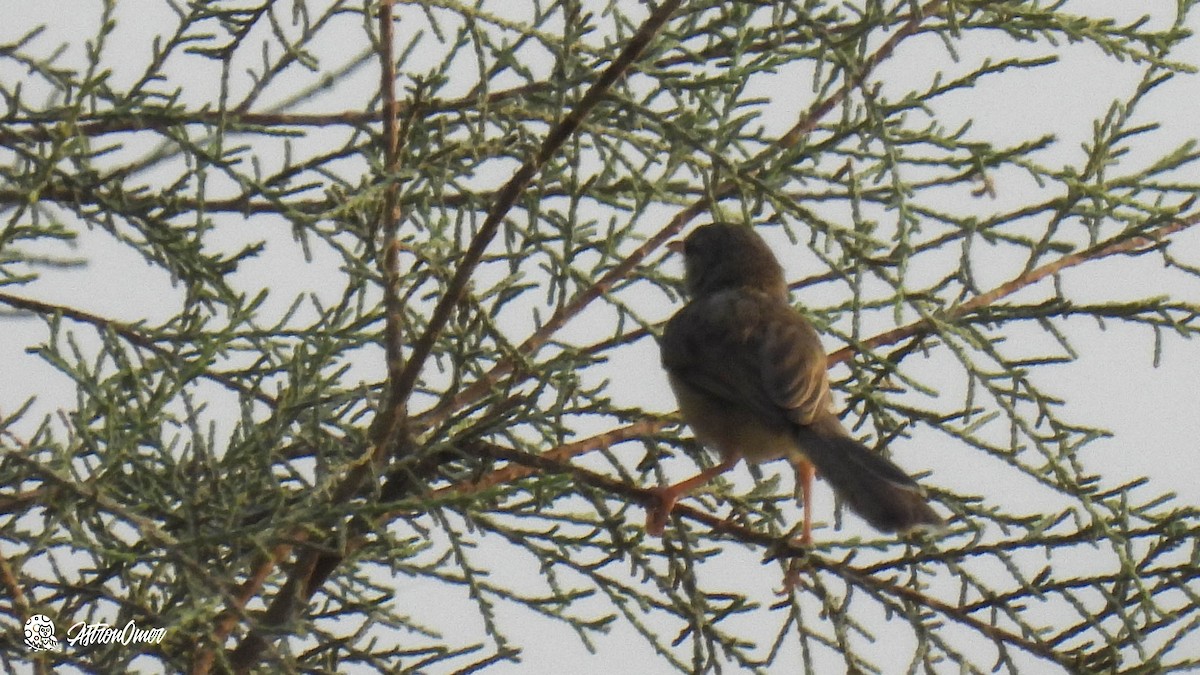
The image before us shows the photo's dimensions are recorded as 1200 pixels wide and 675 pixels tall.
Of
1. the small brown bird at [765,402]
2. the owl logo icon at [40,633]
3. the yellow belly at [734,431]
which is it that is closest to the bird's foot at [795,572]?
the small brown bird at [765,402]

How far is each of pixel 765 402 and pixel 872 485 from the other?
971 mm

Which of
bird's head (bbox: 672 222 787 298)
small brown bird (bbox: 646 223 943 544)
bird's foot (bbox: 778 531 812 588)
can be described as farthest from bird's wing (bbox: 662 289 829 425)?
bird's foot (bbox: 778 531 812 588)

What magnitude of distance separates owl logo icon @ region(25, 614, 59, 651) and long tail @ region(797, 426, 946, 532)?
2.19 metres

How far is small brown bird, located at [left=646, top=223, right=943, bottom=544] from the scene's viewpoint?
15.1ft

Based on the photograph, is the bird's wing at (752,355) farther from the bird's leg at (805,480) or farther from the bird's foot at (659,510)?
the bird's foot at (659,510)

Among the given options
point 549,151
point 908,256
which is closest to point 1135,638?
point 908,256

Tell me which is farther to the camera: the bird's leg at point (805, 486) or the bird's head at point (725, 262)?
the bird's head at point (725, 262)

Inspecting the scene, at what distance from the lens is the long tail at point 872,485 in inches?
175

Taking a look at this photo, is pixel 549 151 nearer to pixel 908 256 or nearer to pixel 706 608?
Result: pixel 908 256

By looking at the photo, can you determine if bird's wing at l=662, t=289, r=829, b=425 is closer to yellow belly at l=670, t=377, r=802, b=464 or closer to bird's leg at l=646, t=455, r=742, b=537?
yellow belly at l=670, t=377, r=802, b=464

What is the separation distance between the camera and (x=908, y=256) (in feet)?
13.8

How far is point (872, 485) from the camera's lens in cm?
466

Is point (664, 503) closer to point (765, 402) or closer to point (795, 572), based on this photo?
point (795, 572)

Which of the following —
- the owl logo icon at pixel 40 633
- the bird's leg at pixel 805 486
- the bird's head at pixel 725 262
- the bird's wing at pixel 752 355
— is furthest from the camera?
the bird's head at pixel 725 262
